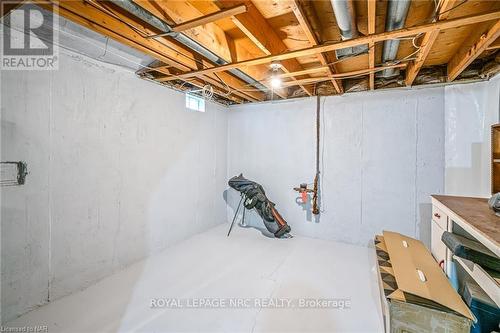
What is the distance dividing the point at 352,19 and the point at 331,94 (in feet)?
6.58

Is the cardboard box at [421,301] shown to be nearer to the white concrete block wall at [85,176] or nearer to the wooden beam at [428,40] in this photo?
the wooden beam at [428,40]

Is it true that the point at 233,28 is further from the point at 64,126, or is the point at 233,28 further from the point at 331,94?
the point at 331,94

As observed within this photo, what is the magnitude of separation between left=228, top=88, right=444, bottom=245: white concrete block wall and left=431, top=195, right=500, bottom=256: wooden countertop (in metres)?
0.84

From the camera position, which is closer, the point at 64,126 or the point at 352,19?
the point at 352,19

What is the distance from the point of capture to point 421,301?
1.41 metres

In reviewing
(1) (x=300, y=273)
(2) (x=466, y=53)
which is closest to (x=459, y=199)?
(2) (x=466, y=53)

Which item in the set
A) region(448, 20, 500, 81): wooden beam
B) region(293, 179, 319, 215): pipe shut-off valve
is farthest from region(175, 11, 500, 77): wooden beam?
region(293, 179, 319, 215): pipe shut-off valve

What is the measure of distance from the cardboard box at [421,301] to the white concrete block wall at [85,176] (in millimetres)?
2634

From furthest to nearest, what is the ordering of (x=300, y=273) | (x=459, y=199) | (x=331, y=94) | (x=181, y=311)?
(x=331, y=94)
(x=300, y=273)
(x=459, y=199)
(x=181, y=311)

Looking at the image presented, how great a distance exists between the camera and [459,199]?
227cm

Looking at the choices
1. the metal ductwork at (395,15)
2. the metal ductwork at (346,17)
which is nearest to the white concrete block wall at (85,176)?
the metal ductwork at (346,17)

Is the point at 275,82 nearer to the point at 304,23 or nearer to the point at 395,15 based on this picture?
the point at 304,23

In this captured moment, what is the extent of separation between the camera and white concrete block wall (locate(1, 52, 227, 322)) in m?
1.81

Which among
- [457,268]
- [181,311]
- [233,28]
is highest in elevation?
[233,28]
